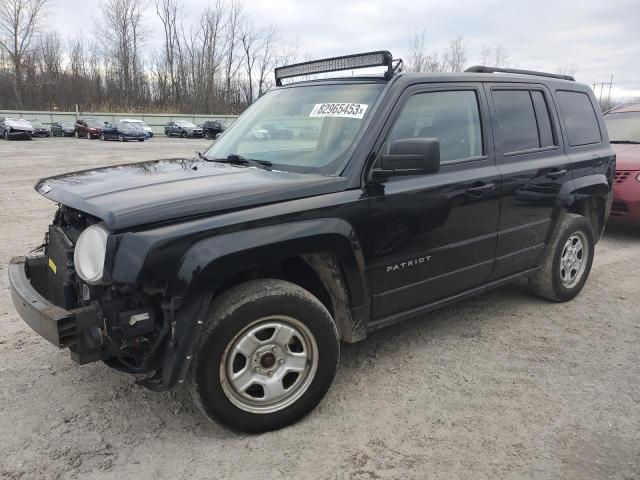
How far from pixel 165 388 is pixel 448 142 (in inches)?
93.5

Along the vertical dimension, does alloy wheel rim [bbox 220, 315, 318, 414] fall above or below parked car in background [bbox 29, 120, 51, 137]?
below

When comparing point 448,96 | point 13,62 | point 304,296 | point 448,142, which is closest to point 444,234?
point 448,142

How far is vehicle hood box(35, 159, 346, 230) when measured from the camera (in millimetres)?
2424

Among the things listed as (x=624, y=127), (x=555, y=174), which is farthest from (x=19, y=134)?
(x=555, y=174)

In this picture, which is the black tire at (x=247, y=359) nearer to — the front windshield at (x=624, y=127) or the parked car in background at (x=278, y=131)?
the parked car in background at (x=278, y=131)

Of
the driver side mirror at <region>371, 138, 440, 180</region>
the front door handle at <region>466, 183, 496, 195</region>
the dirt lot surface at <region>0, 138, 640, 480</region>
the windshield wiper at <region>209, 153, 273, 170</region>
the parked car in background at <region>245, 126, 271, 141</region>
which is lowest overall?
the dirt lot surface at <region>0, 138, 640, 480</region>

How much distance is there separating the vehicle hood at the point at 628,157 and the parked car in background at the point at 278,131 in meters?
5.75

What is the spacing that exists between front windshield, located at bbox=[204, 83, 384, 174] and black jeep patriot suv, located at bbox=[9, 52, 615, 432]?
15mm

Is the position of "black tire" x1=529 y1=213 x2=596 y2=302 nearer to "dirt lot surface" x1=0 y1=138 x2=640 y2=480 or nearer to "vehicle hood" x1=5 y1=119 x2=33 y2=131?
"dirt lot surface" x1=0 y1=138 x2=640 y2=480

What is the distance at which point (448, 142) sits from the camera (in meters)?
3.53

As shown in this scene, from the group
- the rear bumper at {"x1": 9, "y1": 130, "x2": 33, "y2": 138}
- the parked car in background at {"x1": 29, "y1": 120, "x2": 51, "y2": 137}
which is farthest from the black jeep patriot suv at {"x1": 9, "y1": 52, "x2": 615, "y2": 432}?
the parked car in background at {"x1": 29, "y1": 120, "x2": 51, "y2": 137}

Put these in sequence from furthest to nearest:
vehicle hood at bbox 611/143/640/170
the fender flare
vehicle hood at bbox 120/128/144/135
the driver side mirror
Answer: vehicle hood at bbox 120/128/144/135
vehicle hood at bbox 611/143/640/170
the fender flare
the driver side mirror

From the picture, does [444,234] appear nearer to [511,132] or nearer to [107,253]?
[511,132]

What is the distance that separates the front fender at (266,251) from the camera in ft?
7.93
